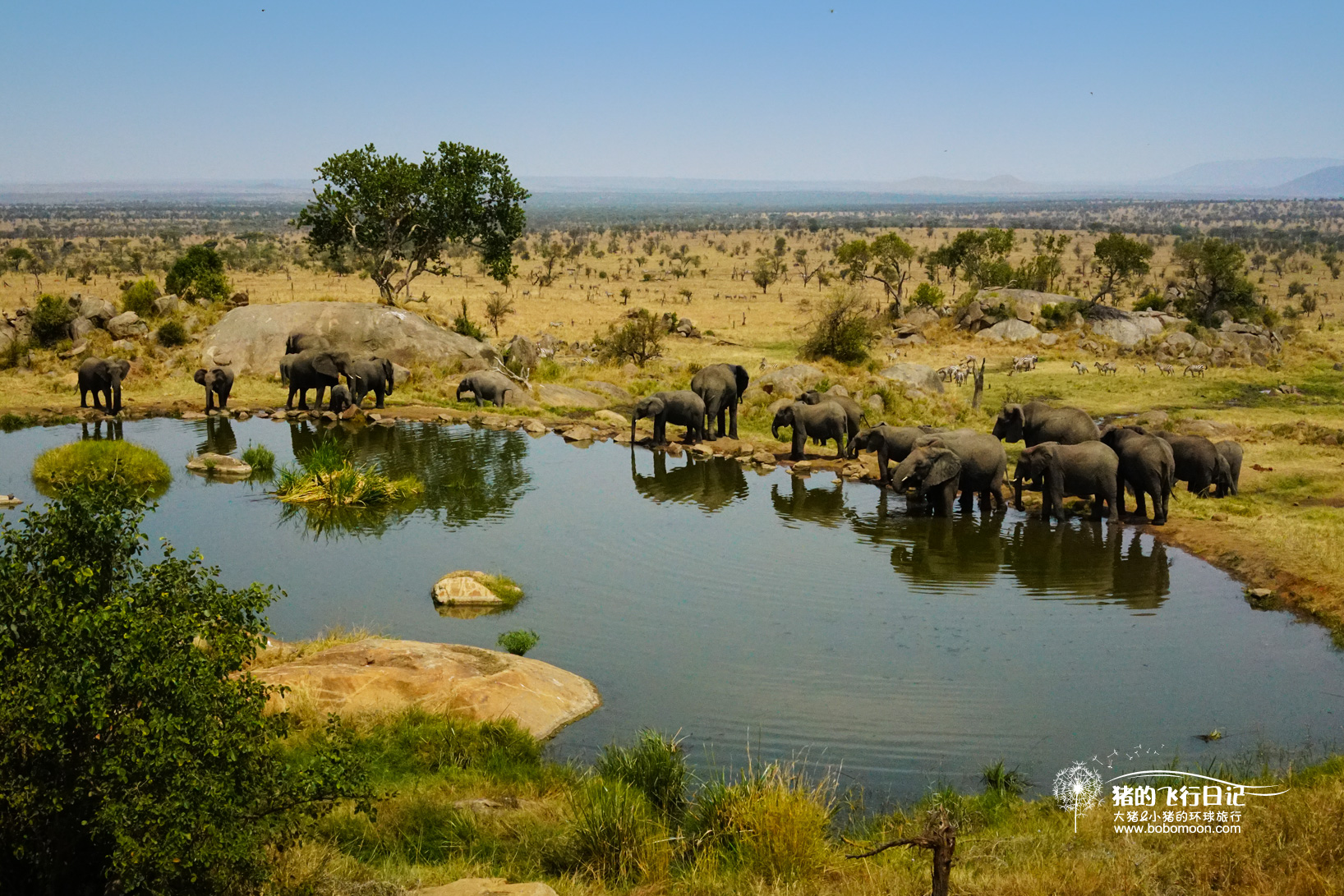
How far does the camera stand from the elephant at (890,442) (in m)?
22.2

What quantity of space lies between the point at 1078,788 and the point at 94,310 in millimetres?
32737

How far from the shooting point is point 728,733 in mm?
11727

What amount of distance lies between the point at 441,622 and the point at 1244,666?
32.7 ft

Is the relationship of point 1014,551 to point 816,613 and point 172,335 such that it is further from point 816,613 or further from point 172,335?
point 172,335

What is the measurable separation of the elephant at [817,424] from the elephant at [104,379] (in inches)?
643

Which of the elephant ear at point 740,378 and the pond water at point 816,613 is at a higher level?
the elephant ear at point 740,378

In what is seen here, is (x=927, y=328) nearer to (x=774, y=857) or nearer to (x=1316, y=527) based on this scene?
(x=1316, y=527)

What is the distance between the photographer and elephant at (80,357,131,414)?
90.4ft

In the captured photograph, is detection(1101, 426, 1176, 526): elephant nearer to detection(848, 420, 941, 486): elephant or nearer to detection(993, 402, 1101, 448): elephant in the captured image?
detection(993, 402, 1101, 448): elephant

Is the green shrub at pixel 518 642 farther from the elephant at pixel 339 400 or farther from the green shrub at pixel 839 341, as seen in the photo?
the green shrub at pixel 839 341

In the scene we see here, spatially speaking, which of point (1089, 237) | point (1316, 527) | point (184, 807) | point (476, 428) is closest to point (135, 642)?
point (184, 807)

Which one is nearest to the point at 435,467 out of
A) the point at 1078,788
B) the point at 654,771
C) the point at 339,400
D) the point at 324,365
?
the point at 339,400

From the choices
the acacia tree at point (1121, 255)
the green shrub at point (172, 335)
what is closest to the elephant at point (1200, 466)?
the green shrub at point (172, 335)

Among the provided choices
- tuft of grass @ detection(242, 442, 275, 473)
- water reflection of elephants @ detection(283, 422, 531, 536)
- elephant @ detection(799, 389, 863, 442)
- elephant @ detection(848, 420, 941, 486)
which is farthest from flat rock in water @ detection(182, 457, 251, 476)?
elephant @ detection(848, 420, 941, 486)
